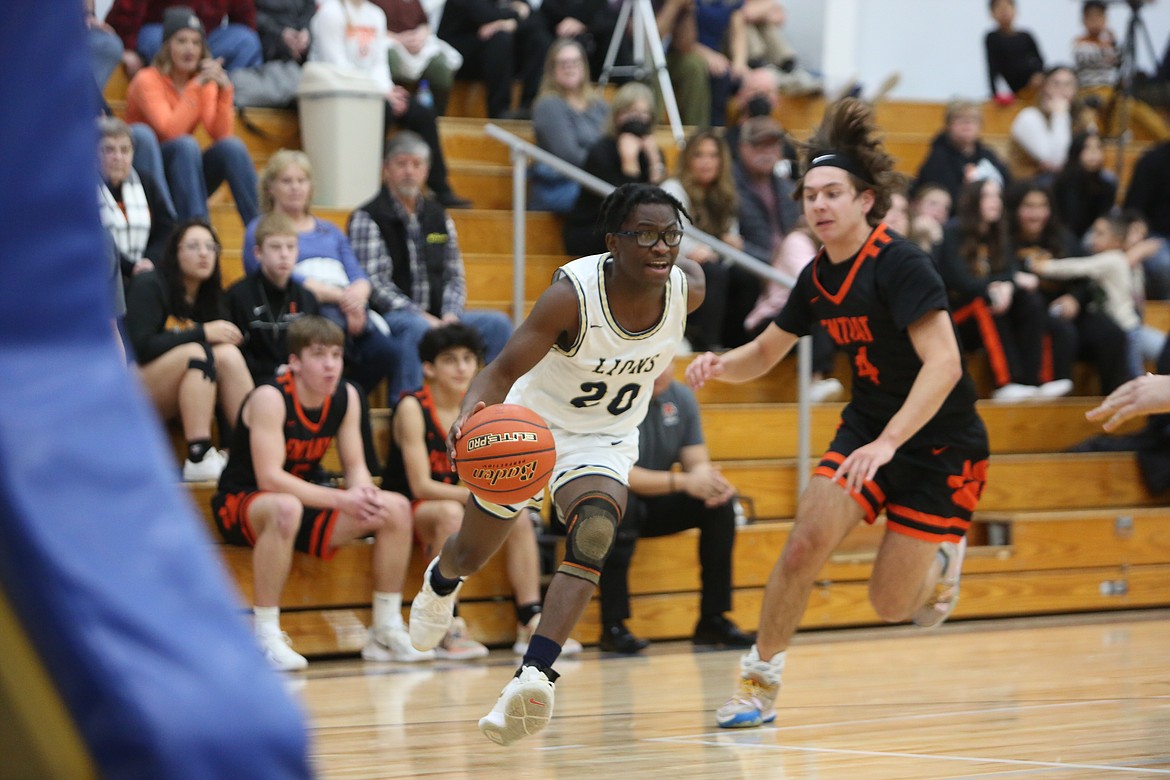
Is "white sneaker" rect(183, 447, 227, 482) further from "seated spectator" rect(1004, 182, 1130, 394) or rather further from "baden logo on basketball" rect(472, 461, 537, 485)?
"seated spectator" rect(1004, 182, 1130, 394)

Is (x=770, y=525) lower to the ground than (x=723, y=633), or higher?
higher

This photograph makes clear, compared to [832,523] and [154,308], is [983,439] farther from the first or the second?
[154,308]

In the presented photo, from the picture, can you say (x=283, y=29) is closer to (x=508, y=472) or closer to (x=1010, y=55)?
(x=508, y=472)

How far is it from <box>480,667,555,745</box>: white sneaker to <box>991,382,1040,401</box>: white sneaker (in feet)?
19.2

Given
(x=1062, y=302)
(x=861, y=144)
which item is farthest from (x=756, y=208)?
(x=861, y=144)

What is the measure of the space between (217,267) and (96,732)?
632 cm

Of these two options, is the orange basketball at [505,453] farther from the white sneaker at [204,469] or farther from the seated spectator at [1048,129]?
the seated spectator at [1048,129]

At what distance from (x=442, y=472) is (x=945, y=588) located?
8.42ft

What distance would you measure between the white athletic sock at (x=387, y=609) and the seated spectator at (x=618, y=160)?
279 centimetres

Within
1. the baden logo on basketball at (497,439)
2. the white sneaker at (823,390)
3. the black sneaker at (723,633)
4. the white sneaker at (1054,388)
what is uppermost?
the baden logo on basketball at (497,439)

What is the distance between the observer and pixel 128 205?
23.2ft

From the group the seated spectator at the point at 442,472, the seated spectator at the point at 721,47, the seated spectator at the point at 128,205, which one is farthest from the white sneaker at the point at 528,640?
the seated spectator at the point at 721,47

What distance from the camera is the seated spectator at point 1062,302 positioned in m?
9.45

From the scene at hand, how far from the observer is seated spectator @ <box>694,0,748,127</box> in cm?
1089
